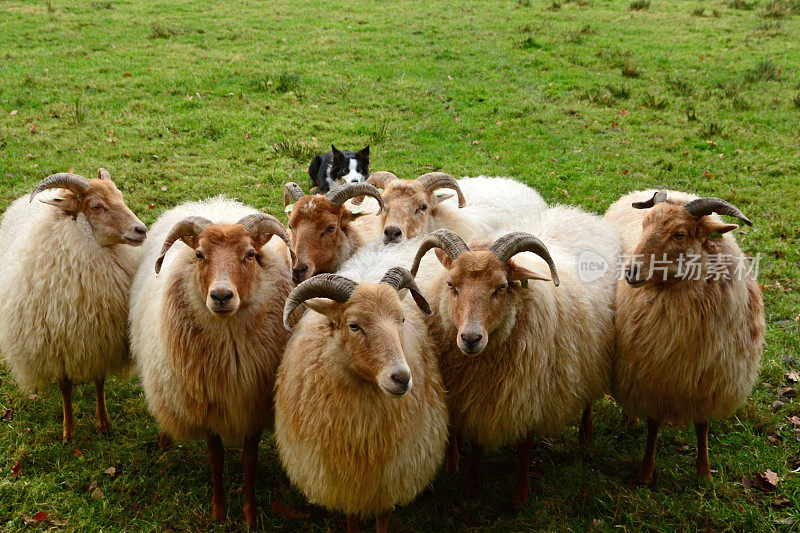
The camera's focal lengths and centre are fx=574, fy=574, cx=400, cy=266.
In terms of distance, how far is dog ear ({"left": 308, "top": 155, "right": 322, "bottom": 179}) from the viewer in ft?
31.6

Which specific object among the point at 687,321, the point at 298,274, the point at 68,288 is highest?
the point at 298,274

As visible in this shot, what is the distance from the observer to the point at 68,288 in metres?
5.14

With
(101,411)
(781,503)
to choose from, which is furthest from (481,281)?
(101,411)

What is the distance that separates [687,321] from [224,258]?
365 cm

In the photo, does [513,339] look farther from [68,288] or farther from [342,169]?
[342,169]

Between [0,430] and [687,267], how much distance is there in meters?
6.40

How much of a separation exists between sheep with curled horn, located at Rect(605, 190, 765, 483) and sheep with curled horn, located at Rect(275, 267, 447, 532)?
6.04 feet

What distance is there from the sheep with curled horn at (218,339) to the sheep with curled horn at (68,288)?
81cm

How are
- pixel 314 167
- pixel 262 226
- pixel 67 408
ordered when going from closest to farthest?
pixel 262 226 → pixel 67 408 → pixel 314 167

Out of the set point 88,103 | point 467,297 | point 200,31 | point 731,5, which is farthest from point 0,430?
point 731,5

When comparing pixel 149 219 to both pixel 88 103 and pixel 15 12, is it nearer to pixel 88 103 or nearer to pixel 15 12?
pixel 88 103

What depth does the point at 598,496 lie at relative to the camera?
4.88m

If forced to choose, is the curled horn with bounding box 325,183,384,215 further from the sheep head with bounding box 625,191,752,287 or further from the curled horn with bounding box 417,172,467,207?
the sheep head with bounding box 625,191,752,287

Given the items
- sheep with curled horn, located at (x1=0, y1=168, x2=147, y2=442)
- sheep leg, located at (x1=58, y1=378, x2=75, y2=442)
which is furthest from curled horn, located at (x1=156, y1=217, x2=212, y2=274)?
sheep leg, located at (x1=58, y1=378, x2=75, y2=442)
